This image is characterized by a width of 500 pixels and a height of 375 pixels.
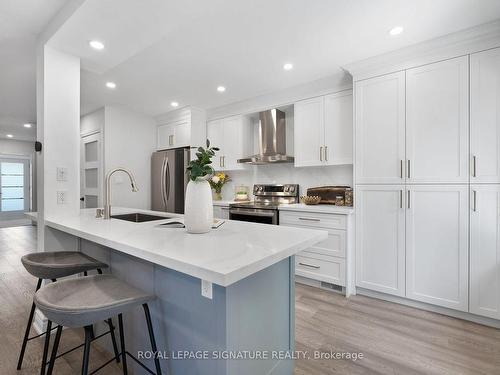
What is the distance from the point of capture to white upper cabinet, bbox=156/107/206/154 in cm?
425

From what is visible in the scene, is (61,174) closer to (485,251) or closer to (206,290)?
(206,290)

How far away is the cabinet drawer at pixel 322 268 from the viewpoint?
8.96 ft

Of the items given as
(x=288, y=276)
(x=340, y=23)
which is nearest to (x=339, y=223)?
(x=288, y=276)

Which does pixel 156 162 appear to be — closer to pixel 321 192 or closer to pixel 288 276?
pixel 321 192

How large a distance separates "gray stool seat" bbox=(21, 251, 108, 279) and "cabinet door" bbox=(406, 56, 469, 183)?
2683mm

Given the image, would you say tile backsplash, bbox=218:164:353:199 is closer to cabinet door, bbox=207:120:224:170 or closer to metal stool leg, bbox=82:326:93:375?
cabinet door, bbox=207:120:224:170

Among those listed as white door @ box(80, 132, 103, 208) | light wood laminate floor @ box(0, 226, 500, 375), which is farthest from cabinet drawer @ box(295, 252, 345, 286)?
white door @ box(80, 132, 103, 208)

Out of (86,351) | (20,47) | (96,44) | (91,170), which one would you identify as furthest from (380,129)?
(91,170)

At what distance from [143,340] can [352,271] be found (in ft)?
6.90

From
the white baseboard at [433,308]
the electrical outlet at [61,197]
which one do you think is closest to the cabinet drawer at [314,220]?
the white baseboard at [433,308]

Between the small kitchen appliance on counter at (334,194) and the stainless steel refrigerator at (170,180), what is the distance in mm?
2082

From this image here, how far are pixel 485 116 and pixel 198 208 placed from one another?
2379mm

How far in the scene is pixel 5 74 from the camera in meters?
3.02

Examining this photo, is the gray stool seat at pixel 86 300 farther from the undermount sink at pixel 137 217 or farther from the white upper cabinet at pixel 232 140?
the white upper cabinet at pixel 232 140
